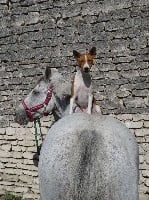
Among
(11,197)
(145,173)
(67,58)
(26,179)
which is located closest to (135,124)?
(145,173)

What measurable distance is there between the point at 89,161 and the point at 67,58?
4798mm

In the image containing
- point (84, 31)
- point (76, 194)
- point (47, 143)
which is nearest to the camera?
point (76, 194)

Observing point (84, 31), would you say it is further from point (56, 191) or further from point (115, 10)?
point (56, 191)

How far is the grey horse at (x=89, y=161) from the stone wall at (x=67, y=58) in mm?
3944

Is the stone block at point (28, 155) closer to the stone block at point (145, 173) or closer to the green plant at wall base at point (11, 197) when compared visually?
the green plant at wall base at point (11, 197)

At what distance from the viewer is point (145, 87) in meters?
6.53

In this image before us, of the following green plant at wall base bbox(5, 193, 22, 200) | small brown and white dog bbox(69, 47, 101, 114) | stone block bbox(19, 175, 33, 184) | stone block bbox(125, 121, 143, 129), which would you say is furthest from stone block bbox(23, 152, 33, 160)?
small brown and white dog bbox(69, 47, 101, 114)

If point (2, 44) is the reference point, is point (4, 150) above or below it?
below

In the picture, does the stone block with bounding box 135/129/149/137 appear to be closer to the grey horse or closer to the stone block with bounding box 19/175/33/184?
the stone block with bounding box 19/175/33/184

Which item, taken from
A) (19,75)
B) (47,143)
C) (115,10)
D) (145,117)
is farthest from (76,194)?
(19,75)

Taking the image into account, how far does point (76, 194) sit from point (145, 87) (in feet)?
13.9

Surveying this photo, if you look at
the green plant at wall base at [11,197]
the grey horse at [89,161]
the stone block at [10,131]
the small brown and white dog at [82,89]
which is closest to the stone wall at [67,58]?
the stone block at [10,131]

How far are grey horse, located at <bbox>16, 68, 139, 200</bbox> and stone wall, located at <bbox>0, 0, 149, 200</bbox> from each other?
155 inches

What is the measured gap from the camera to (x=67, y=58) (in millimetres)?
7180
